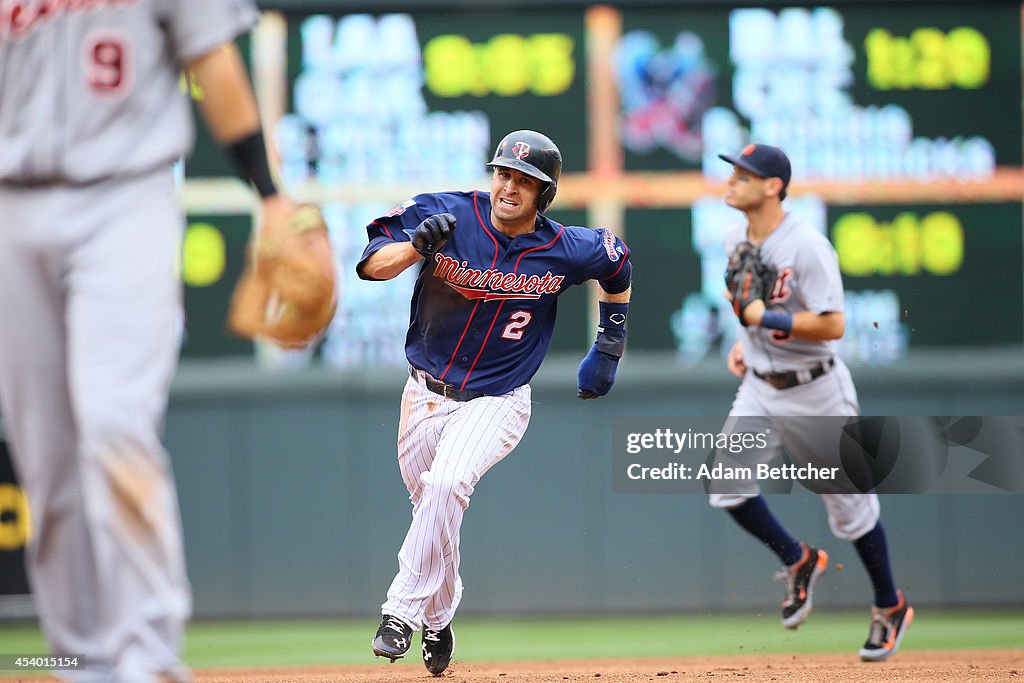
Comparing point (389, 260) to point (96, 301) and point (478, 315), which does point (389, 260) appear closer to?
point (478, 315)

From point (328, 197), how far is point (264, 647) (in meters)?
2.20

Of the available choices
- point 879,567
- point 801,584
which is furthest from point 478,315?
point 879,567

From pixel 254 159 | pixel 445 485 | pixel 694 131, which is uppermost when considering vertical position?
pixel 694 131

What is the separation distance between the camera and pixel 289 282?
2795mm

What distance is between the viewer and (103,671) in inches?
101

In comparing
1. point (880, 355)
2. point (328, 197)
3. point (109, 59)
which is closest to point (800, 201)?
point (880, 355)

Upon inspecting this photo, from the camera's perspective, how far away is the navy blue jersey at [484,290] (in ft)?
14.5

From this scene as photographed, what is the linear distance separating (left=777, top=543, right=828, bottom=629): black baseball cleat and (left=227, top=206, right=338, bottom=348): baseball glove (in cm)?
322

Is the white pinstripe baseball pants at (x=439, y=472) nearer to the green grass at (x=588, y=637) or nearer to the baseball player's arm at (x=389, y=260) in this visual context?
the baseball player's arm at (x=389, y=260)

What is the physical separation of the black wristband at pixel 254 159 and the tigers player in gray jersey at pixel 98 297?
91 mm

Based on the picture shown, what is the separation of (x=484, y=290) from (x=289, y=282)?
1.68 metres

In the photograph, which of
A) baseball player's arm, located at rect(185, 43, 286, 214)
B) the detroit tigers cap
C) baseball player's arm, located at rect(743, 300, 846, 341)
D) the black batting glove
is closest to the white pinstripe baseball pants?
the black batting glove

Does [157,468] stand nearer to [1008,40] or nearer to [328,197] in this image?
[328,197]

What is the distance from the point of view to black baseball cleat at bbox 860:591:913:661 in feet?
18.0
